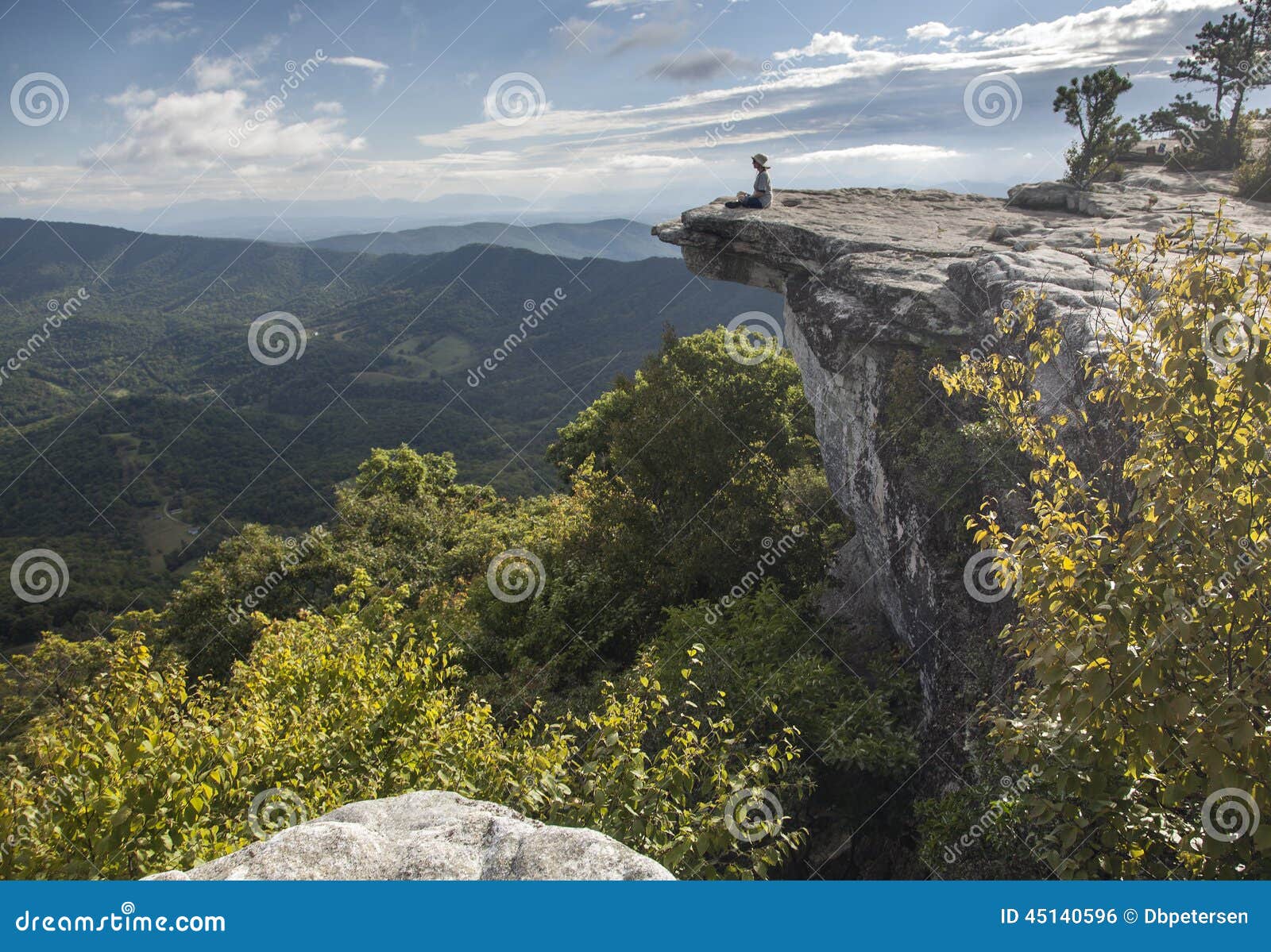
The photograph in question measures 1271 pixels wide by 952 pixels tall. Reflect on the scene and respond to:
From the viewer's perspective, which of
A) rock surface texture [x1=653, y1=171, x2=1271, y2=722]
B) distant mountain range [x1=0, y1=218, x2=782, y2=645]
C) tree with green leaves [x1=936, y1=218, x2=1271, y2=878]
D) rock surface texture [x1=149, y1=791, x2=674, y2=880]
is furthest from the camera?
distant mountain range [x1=0, y1=218, x2=782, y2=645]

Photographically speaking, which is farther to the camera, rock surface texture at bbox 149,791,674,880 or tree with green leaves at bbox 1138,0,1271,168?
tree with green leaves at bbox 1138,0,1271,168

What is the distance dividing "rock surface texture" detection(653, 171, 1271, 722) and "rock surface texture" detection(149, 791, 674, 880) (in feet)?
26.4

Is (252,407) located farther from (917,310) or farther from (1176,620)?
(1176,620)

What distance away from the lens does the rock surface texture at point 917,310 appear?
11.9m

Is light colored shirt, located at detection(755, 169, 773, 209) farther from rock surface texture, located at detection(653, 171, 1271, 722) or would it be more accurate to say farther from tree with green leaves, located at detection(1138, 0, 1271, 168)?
tree with green leaves, located at detection(1138, 0, 1271, 168)

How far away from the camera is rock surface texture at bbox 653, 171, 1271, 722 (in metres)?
11.9

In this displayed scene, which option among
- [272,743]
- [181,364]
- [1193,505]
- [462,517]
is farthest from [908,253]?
[181,364]

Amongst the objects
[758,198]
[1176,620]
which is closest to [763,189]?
[758,198]

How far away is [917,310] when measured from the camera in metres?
14.6

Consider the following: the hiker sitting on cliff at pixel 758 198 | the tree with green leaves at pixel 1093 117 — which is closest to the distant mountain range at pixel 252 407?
the hiker sitting on cliff at pixel 758 198

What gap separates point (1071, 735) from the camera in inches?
191

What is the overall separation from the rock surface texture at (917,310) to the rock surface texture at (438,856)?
26.4 ft

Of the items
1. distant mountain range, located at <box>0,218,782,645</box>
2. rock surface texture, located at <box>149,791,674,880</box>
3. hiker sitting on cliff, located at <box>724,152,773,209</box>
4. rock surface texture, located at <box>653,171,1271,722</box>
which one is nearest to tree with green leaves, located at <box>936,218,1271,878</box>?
rock surface texture, located at <box>149,791,674,880</box>

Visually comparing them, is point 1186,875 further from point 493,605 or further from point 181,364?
point 181,364
